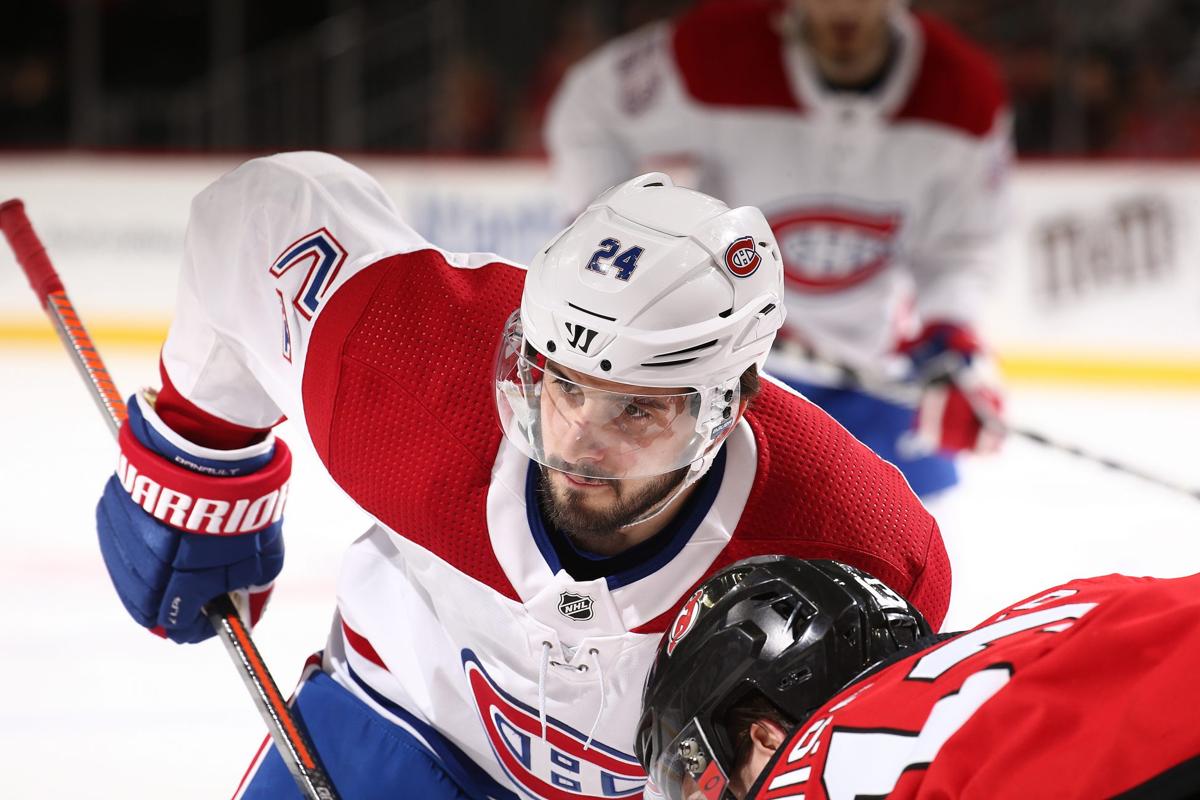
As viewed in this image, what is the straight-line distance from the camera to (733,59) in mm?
3439

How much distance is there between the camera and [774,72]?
342 centimetres

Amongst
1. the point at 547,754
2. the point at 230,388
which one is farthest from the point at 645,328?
the point at 230,388

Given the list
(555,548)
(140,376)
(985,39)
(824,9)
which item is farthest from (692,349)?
(985,39)

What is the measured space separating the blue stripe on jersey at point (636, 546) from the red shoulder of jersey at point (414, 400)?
55mm

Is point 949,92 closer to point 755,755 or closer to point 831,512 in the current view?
point 831,512

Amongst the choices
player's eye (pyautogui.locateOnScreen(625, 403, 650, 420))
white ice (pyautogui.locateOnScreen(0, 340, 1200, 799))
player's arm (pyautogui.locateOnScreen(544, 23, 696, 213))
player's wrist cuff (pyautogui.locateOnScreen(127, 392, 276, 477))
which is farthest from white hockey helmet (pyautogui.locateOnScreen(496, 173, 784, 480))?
player's arm (pyautogui.locateOnScreen(544, 23, 696, 213))

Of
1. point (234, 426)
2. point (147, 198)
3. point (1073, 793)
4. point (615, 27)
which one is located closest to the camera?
point (1073, 793)

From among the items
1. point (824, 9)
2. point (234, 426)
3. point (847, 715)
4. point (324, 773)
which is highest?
point (824, 9)

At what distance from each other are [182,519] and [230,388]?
0.17 m

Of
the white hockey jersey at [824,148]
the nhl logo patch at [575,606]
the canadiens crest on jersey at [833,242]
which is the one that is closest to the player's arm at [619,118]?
the white hockey jersey at [824,148]

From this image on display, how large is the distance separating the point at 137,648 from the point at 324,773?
119 cm

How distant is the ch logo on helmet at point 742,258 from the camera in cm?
160

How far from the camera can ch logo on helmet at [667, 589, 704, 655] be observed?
132 centimetres

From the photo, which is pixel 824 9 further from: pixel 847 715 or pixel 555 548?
pixel 847 715
